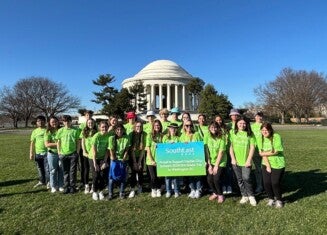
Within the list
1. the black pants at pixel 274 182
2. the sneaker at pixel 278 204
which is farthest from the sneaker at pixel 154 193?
the sneaker at pixel 278 204

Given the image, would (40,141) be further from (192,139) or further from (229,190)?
(229,190)

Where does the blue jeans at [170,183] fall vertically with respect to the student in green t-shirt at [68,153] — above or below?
below

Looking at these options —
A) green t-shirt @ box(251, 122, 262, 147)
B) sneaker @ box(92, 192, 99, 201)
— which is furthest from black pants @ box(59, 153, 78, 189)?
green t-shirt @ box(251, 122, 262, 147)

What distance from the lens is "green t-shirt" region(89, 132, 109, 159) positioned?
791 centimetres

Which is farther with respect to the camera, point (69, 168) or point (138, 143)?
point (69, 168)

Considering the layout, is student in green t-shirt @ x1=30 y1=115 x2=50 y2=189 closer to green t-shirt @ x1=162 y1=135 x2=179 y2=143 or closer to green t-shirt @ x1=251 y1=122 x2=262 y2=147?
green t-shirt @ x1=162 y1=135 x2=179 y2=143

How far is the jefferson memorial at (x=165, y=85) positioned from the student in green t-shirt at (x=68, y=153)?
70919 millimetres

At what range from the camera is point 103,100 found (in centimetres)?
7100

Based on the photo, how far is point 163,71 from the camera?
83188 mm

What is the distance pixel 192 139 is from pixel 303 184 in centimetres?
357

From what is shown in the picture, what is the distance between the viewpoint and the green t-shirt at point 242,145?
723 cm

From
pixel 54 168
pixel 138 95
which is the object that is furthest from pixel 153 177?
pixel 138 95

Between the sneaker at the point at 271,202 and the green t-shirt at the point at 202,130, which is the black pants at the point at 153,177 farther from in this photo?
the sneaker at the point at 271,202

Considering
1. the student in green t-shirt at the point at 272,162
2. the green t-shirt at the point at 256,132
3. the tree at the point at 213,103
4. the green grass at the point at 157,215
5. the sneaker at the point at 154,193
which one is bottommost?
the green grass at the point at 157,215
